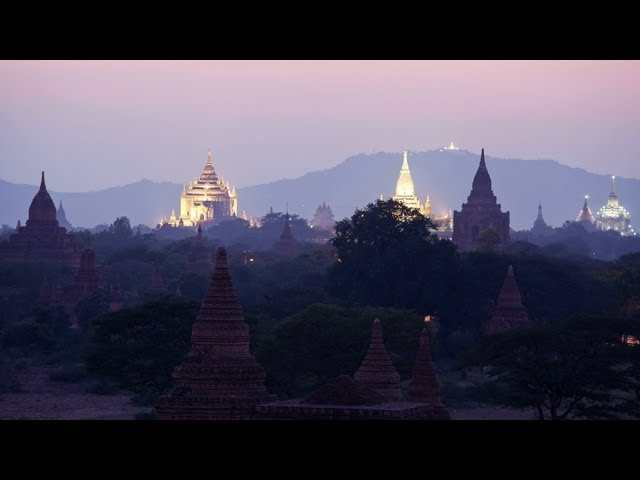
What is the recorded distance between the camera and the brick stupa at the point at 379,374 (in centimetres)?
3062

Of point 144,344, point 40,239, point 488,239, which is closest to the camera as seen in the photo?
point 144,344

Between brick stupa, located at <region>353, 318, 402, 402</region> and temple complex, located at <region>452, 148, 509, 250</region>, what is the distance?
77.4m

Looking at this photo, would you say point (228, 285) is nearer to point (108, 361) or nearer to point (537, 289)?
point (108, 361)

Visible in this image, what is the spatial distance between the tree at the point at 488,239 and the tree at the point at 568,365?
186 ft

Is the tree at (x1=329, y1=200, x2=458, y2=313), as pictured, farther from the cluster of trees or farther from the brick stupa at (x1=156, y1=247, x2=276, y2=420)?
the brick stupa at (x1=156, y1=247, x2=276, y2=420)

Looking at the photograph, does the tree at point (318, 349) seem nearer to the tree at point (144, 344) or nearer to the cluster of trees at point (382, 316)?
the cluster of trees at point (382, 316)

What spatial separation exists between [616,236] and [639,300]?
395 ft

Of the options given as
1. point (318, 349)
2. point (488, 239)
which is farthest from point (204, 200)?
point (318, 349)

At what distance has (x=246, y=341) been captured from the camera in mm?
29297

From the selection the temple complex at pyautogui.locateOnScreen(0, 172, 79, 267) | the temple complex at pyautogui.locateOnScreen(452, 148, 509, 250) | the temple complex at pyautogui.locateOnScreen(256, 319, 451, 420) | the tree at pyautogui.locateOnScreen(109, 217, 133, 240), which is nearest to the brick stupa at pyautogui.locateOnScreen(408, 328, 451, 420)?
the temple complex at pyautogui.locateOnScreen(256, 319, 451, 420)

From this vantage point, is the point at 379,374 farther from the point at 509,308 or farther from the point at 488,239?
the point at 488,239

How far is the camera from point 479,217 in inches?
4309

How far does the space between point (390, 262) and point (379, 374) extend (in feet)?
116
